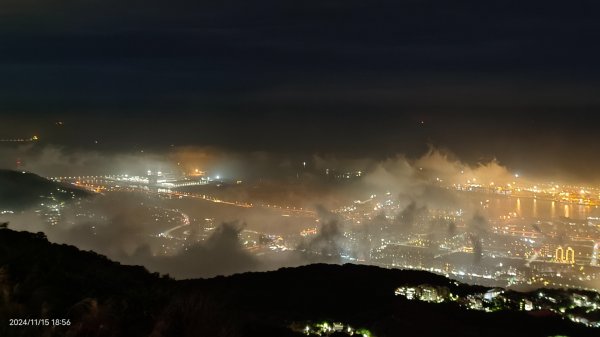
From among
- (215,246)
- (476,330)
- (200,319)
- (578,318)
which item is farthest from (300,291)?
(215,246)

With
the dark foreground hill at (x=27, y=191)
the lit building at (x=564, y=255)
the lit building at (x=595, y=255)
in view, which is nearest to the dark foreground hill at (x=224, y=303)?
the lit building at (x=564, y=255)

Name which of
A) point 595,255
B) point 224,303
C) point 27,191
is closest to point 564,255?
point 595,255

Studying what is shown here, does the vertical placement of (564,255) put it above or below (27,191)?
below

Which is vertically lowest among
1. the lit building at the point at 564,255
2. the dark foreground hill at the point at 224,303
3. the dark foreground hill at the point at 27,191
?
the dark foreground hill at the point at 224,303

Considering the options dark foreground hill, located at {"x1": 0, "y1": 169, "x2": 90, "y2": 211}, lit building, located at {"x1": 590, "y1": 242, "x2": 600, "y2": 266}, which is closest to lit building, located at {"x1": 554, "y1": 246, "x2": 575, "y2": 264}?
lit building, located at {"x1": 590, "y1": 242, "x2": 600, "y2": 266}

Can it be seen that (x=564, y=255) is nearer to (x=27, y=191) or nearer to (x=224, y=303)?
(x=224, y=303)

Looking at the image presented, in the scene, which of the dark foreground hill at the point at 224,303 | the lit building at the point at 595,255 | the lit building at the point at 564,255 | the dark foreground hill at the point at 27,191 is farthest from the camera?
the dark foreground hill at the point at 27,191

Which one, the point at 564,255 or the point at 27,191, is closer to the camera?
the point at 564,255

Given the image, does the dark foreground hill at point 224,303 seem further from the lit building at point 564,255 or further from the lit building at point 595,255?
the lit building at point 595,255

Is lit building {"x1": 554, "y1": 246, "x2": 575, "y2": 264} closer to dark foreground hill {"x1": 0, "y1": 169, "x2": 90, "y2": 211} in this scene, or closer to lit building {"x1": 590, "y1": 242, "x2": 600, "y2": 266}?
lit building {"x1": 590, "y1": 242, "x2": 600, "y2": 266}
